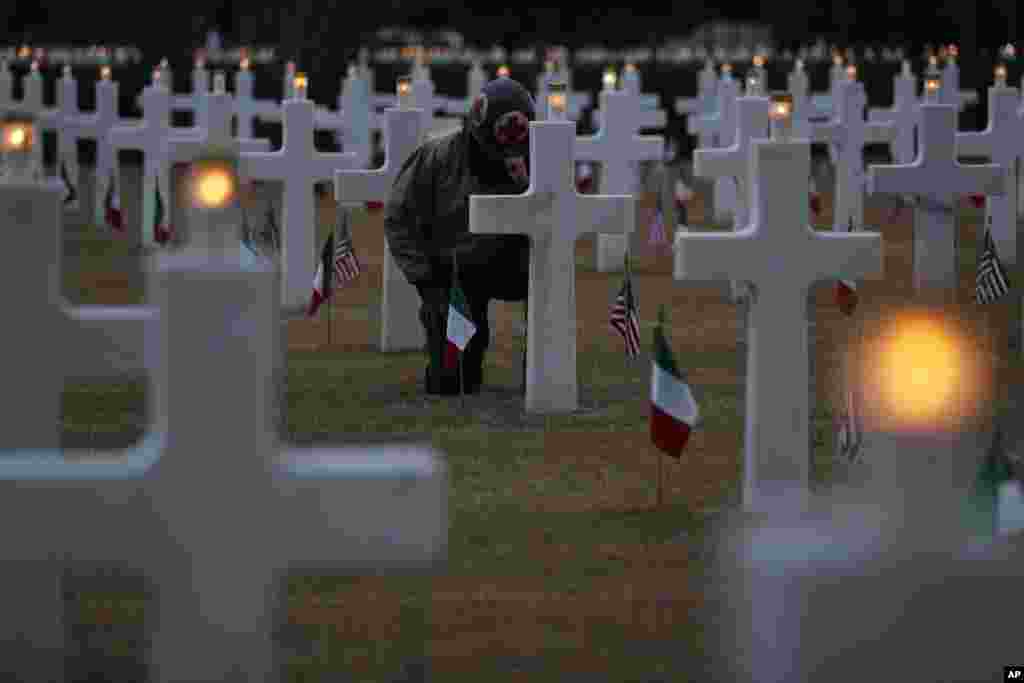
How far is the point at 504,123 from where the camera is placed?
44.7ft

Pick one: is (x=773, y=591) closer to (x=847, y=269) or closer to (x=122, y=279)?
(x=847, y=269)

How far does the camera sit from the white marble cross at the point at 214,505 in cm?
609

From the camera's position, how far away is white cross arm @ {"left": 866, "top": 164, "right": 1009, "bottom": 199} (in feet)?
54.8

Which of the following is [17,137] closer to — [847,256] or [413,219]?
[847,256]

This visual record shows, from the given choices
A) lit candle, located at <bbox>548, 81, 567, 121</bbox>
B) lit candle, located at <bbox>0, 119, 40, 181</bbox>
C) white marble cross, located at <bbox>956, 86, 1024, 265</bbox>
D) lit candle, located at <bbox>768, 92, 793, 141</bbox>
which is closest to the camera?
lit candle, located at <bbox>0, 119, 40, 181</bbox>

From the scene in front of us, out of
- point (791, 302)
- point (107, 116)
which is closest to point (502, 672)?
Result: point (791, 302)

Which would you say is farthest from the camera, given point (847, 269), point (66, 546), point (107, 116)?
point (107, 116)

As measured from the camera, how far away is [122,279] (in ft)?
68.2

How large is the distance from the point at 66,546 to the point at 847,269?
14.9ft

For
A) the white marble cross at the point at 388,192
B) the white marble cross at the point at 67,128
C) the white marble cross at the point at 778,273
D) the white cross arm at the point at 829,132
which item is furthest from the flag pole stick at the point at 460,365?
the white marble cross at the point at 67,128

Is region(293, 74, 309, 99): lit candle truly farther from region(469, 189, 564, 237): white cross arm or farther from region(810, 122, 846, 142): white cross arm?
region(810, 122, 846, 142): white cross arm

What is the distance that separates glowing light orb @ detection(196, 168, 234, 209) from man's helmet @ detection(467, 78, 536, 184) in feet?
24.7

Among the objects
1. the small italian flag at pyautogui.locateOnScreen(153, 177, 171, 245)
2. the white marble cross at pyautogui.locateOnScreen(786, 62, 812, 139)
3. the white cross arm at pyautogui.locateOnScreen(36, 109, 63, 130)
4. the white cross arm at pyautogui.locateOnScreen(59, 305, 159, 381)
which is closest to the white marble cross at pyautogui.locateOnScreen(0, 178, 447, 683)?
the white cross arm at pyautogui.locateOnScreen(59, 305, 159, 381)

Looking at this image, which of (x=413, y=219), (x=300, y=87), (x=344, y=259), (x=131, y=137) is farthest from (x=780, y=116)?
(x=131, y=137)
